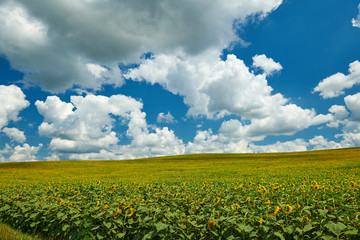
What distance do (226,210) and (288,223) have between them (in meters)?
1.52

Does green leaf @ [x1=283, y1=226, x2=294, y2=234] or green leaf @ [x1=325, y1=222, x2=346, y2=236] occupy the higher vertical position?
green leaf @ [x1=325, y1=222, x2=346, y2=236]

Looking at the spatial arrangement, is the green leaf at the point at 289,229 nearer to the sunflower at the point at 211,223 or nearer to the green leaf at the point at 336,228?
the green leaf at the point at 336,228

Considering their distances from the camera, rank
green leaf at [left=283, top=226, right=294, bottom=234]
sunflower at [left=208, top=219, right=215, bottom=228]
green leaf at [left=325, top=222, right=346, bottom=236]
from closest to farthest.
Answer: green leaf at [left=325, top=222, right=346, bottom=236] → green leaf at [left=283, top=226, right=294, bottom=234] → sunflower at [left=208, top=219, right=215, bottom=228]

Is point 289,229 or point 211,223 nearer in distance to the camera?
point 289,229

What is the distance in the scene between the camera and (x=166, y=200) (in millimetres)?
9305

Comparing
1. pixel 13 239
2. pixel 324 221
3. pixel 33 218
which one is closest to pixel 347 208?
pixel 324 221

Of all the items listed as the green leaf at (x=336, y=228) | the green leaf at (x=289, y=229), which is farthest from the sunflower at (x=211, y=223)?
the green leaf at (x=336, y=228)

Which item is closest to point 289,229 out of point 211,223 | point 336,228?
point 336,228

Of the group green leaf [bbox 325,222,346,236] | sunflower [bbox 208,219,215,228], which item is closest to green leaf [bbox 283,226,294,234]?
green leaf [bbox 325,222,346,236]

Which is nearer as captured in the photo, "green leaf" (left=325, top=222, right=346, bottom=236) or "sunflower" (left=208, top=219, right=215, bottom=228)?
"green leaf" (left=325, top=222, right=346, bottom=236)

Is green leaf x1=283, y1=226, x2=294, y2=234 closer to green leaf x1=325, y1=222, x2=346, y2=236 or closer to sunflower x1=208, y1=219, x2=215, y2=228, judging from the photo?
green leaf x1=325, y1=222, x2=346, y2=236

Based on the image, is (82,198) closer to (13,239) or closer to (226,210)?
(13,239)

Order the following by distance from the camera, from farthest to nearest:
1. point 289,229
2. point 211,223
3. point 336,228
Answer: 1. point 211,223
2. point 289,229
3. point 336,228

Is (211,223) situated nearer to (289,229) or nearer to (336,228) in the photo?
(289,229)
